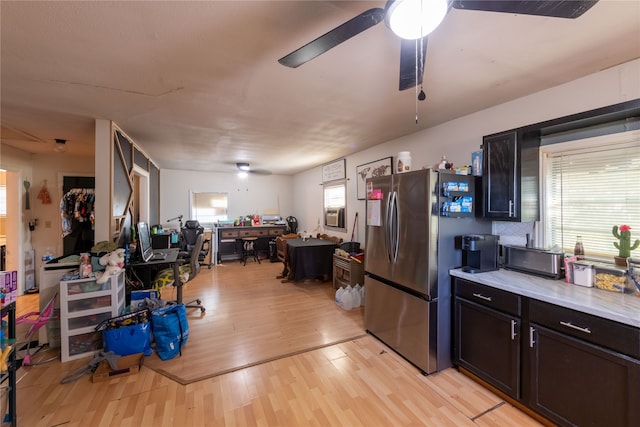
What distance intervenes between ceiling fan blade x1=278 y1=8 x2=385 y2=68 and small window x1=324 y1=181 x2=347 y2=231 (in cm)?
364

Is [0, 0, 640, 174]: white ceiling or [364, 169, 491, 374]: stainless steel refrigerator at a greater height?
[0, 0, 640, 174]: white ceiling

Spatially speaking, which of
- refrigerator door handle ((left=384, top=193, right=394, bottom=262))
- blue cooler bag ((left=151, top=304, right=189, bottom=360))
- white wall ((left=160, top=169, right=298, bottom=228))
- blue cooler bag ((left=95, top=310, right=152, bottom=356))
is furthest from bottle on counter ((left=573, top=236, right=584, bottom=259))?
white wall ((left=160, top=169, right=298, bottom=228))

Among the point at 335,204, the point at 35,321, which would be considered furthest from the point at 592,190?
the point at 35,321

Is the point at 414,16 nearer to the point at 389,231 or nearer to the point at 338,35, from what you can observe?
the point at 338,35

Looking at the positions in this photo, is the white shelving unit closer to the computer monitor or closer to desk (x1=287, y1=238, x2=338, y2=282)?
the computer monitor

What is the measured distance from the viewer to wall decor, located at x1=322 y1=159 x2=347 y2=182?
4.83m

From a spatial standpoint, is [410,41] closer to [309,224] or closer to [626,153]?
[626,153]

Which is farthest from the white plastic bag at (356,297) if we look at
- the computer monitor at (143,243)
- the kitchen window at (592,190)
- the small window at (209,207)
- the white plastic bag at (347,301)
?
the small window at (209,207)

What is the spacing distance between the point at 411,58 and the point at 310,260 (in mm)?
3621

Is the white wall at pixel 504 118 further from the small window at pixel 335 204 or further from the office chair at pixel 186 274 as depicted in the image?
the office chair at pixel 186 274

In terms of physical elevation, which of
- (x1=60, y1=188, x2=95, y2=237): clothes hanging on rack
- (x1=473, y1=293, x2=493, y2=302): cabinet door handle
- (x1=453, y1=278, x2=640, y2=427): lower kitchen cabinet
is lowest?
(x1=453, y1=278, x2=640, y2=427): lower kitchen cabinet

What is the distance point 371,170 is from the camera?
160 inches

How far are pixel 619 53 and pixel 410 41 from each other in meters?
1.51

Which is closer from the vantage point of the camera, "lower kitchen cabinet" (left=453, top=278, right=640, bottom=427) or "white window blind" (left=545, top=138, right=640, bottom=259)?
"lower kitchen cabinet" (left=453, top=278, right=640, bottom=427)
